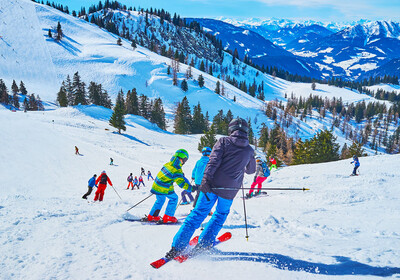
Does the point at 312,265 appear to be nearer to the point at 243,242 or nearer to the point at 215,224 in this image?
the point at 243,242

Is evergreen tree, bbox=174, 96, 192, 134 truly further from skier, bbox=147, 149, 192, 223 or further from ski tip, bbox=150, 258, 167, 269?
ski tip, bbox=150, 258, 167, 269

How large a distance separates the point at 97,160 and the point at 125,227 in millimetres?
22370

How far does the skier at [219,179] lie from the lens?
12.6 feet

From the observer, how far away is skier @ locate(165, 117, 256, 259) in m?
3.85

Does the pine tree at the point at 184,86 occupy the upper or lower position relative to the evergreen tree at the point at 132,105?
upper

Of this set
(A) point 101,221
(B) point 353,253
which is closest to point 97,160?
(A) point 101,221

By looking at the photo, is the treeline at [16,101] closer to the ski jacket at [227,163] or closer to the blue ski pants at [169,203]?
the blue ski pants at [169,203]

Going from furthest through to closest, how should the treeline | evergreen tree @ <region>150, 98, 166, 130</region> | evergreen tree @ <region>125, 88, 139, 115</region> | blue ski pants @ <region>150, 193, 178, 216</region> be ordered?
evergreen tree @ <region>125, 88, 139, 115</region>, evergreen tree @ <region>150, 98, 166, 130</region>, the treeline, blue ski pants @ <region>150, 193, 178, 216</region>

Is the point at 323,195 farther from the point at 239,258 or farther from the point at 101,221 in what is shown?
the point at 101,221

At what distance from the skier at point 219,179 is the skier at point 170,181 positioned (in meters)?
1.21

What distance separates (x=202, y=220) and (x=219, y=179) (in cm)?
80

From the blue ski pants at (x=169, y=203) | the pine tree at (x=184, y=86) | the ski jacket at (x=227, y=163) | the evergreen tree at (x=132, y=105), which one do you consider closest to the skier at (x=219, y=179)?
the ski jacket at (x=227, y=163)

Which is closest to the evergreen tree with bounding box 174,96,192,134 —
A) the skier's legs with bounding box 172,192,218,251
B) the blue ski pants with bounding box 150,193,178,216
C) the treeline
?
the treeline

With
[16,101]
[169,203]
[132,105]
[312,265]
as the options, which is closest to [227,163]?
[312,265]
